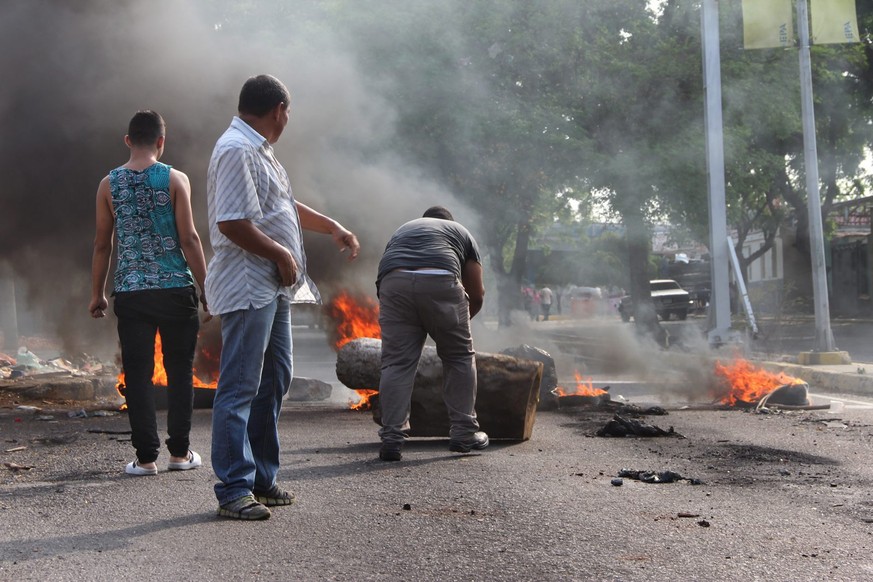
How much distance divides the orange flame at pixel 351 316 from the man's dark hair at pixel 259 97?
687 centimetres

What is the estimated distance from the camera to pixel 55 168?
1245 centimetres

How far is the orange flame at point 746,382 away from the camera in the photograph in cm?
936

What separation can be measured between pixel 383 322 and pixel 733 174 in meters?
14.6

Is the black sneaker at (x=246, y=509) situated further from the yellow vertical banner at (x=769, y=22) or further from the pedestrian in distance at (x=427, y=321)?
the yellow vertical banner at (x=769, y=22)

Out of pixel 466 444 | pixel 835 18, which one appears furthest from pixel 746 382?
pixel 835 18

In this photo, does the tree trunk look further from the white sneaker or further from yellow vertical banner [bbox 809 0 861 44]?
the white sneaker

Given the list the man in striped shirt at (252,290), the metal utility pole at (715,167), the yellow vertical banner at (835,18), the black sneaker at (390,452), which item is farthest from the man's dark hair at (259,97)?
the yellow vertical banner at (835,18)

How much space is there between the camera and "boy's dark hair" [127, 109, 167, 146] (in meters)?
4.80

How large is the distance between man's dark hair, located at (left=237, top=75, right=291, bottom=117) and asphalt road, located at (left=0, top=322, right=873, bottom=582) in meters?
1.54

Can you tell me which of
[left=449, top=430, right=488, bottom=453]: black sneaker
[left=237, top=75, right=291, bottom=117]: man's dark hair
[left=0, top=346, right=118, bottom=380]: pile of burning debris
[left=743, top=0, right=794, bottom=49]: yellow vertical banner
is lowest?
[left=449, top=430, right=488, bottom=453]: black sneaker

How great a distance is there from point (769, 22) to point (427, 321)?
34.1 feet

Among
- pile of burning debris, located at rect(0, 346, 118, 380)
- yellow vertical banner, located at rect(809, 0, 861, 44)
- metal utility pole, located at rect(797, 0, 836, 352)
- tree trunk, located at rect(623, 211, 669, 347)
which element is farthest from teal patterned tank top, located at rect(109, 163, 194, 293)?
tree trunk, located at rect(623, 211, 669, 347)

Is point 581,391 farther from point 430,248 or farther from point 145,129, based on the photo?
point 145,129

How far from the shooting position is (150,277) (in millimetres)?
4688
